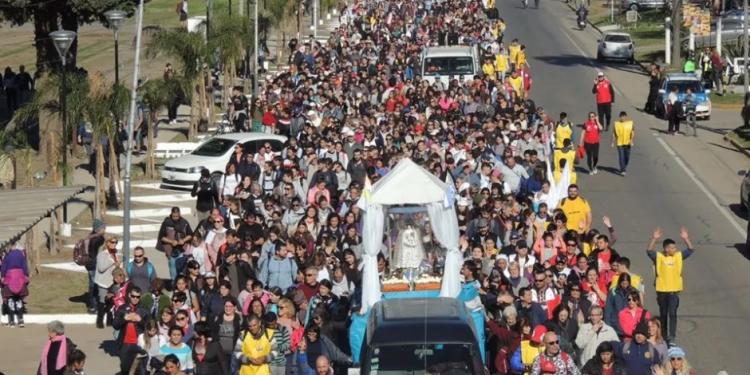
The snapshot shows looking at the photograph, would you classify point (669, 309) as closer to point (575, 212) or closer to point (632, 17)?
point (575, 212)

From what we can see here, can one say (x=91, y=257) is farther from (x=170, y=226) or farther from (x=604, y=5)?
(x=604, y=5)

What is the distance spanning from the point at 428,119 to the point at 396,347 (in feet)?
63.4

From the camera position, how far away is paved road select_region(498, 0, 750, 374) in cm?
2416

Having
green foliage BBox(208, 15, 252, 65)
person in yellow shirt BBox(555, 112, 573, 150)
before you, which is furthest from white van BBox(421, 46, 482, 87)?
person in yellow shirt BBox(555, 112, 573, 150)

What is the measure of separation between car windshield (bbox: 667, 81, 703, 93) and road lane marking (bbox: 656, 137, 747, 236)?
343 centimetres

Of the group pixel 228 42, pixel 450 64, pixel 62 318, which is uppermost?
pixel 228 42

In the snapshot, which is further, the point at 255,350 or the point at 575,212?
the point at 575,212

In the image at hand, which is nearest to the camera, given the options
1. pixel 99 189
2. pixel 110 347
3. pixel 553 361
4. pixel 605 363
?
pixel 553 361

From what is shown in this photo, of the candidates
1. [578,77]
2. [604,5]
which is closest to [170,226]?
[578,77]

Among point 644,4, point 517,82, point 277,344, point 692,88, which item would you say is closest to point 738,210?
point 517,82

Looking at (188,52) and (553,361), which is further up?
(188,52)

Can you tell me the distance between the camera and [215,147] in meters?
36.7

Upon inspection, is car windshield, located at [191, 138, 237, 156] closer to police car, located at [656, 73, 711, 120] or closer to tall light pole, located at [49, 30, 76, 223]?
tall light pole, located at [49, 30, 76, 223]

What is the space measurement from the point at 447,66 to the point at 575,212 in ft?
62.6
